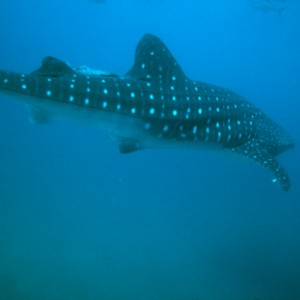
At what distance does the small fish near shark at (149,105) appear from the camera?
5.17m

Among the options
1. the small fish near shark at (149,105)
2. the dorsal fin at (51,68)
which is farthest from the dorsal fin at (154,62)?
the dorsal fin at (51,68)

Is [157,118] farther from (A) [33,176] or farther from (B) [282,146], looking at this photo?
(A) [33,176]

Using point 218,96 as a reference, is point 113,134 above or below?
below

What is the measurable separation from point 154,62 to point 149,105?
0.94 meters

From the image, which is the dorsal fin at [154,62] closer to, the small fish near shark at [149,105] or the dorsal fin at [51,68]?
the small fish near shark at [149,105]

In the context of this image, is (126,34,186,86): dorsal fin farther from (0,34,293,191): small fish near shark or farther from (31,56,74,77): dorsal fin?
(31,56,74,77): dorsal fin

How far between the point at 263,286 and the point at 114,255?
21.1 ft

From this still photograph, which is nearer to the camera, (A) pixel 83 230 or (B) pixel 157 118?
(B) pixel 157 118

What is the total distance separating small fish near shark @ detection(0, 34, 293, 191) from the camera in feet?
17.0

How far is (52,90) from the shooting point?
5.04 metres

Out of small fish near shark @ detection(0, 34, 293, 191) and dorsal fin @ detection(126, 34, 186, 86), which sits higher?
dorsal fin @ detection(126, 34, 186, 86)

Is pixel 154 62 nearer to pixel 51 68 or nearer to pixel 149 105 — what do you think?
pixel 149 105

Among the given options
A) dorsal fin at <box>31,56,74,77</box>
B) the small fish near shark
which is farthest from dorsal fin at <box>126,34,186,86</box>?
→ dorsal fin at <box>31,56,74,77</box>

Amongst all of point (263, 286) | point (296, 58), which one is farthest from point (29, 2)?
point (263, 286)
